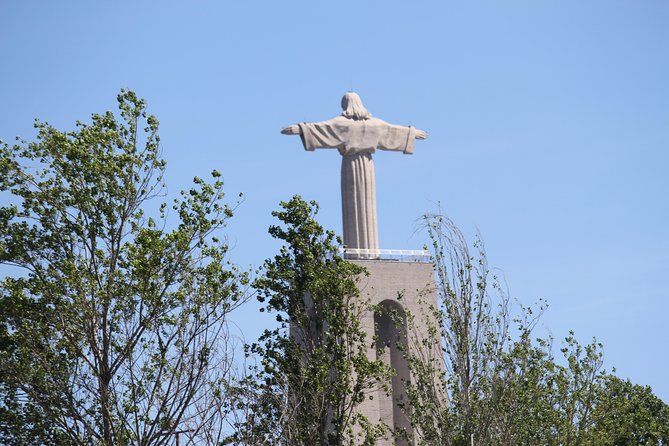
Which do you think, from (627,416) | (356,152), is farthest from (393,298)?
(627,416)

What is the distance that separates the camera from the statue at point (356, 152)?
4416 cm

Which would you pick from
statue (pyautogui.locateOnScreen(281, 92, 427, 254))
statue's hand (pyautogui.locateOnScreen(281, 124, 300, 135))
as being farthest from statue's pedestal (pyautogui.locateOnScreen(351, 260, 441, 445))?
statue's hand (pyautogui.locateOnScreen(281, 124, 300, 135))

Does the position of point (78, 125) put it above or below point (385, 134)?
below

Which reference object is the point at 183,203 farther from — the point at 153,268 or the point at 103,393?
the point at 103,393

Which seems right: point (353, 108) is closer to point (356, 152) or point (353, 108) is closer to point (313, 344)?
point (356, 152)

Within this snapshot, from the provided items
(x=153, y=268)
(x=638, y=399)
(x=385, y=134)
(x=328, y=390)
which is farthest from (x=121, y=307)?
(x=638, y=399)

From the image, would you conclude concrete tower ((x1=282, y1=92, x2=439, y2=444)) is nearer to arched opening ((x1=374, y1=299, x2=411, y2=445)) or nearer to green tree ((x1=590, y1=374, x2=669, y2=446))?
arched opening ((x1=374, y1=299, x2=411, y2=445))

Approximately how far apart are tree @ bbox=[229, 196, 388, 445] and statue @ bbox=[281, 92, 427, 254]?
11.0 m

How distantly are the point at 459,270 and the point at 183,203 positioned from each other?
6639 mm

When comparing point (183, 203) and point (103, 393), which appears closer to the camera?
point (103, 393)

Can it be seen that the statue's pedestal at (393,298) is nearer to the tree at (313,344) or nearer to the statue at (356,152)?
the statue at (356,152)

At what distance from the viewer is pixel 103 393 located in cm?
2588

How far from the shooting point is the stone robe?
4416 centimetres

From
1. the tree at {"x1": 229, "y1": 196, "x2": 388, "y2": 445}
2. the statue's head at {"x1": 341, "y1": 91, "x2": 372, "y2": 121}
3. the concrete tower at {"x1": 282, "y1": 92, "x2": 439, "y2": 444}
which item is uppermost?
the statue's head at {"x1": 341, "y1": 91, "x2": 372, "y2": 121}
